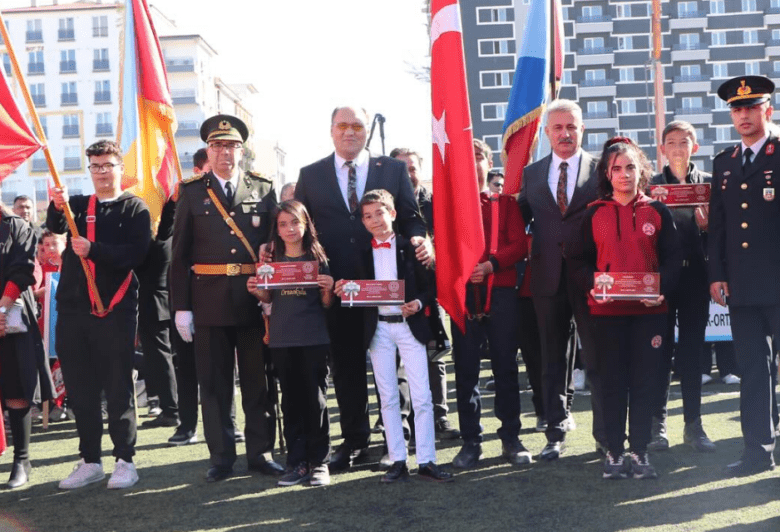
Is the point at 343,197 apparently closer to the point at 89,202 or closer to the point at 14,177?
the point at 89,202

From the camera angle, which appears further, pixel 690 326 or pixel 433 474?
pixel 690 326

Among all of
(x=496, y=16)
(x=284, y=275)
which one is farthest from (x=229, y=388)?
(x=496, y=16)

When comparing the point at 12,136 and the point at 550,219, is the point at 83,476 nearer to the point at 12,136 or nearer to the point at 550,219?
the point at 12,136

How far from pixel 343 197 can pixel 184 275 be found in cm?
119

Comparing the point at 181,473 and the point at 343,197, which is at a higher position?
the point at 343,197

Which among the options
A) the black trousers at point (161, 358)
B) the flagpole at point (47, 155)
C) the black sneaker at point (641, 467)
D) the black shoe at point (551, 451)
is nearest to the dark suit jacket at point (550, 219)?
the black shoe at point (551, 451)

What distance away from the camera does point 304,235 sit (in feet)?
22.6

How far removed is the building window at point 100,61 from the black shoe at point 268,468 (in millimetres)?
96762

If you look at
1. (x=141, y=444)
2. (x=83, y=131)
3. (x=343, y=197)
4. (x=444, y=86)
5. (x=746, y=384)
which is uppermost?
A: (x=83, y=131)

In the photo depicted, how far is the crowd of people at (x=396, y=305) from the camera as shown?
6555 mm

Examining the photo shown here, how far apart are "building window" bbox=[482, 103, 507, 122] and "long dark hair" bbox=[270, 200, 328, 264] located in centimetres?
8830

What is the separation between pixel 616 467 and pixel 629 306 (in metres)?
0.98

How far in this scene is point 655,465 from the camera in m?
6.81

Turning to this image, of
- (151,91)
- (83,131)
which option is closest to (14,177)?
(83,131)
